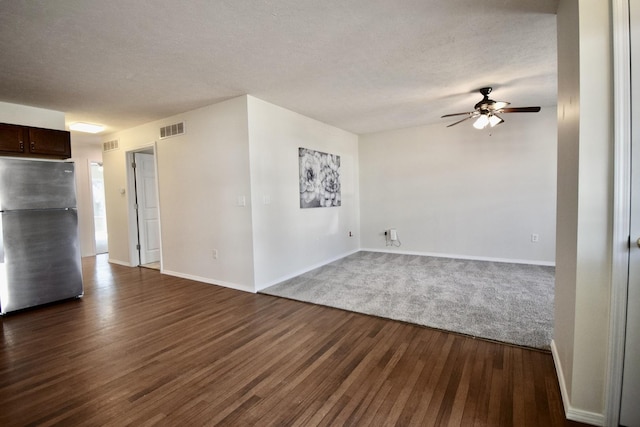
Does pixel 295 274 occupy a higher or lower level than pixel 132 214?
lower

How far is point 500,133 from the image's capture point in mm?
4859

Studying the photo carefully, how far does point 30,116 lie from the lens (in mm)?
3707

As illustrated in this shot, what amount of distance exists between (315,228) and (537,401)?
3.64 meters

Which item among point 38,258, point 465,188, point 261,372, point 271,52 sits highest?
point 271,52

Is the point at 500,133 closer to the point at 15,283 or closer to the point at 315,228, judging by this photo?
Answer: the point at 315,228

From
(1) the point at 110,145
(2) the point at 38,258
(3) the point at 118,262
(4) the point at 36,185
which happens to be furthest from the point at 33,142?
(3) the point at 118,262

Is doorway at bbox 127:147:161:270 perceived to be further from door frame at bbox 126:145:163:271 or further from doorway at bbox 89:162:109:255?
doorway at bbox 89:162:109:255

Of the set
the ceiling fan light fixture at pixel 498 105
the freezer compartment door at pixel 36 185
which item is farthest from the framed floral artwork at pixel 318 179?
the freezer compartment door at pixel 36 185

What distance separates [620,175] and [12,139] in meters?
5.57

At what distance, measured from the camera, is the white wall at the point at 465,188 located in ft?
15.2

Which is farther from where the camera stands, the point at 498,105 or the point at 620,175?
the point at 498,105

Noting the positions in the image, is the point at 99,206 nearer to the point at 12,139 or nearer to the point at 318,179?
the point at 12,139

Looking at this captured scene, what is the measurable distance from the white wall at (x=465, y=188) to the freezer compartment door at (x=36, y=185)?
196 inches

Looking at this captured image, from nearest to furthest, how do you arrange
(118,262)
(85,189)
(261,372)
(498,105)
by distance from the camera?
(261,372)
(498,105)
(118,262)
(85,189)
